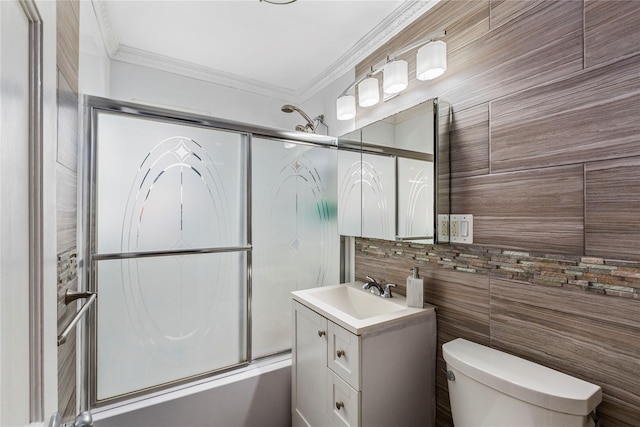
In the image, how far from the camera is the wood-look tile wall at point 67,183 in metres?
0.90

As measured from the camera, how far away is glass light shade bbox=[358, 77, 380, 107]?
170cm

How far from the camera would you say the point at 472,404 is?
1011 mm

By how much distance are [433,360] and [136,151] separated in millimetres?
1774

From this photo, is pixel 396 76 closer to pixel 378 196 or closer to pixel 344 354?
pixel 378 196

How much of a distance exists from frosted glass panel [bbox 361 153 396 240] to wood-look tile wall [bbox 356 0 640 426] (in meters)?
0.34

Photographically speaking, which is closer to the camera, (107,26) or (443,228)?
(443,228)

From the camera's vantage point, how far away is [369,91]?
1.71 m

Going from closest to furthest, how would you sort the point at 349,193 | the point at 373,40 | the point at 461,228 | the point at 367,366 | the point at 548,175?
the point at 548,175
the point at 367,366
the point at 461,228
the point at 373,40
the point at 349,193

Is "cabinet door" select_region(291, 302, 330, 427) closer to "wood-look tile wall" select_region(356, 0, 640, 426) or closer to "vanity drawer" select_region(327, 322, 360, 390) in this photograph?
"vanity drawer" select_region(327, 322, 360, 390)

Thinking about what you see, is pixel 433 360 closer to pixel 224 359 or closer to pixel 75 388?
pixel 224 359

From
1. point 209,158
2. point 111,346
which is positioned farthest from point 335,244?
point 111,346

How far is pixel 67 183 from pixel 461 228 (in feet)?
5.13

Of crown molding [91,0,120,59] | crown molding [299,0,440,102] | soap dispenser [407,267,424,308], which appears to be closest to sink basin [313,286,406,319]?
soap dispenser [407,267,424,308]

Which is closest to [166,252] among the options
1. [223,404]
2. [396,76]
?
[223,404]
